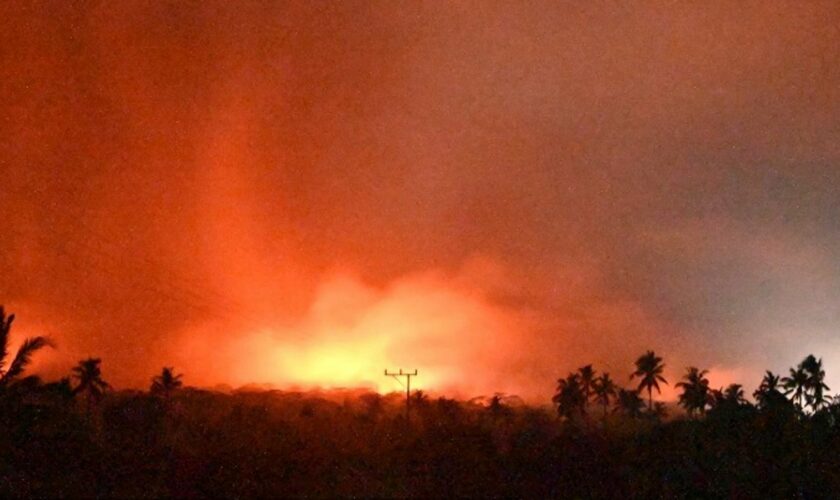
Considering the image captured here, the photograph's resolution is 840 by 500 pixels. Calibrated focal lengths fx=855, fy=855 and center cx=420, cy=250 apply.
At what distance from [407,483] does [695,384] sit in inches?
2598

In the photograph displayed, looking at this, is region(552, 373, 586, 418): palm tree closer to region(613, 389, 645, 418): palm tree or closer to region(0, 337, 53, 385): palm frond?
Answer: region(613, 389, 645, 418): palm tree

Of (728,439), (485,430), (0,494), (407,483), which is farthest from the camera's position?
(485,430)

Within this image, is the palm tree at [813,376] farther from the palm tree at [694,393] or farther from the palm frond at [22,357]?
the palm frond at [22,357]

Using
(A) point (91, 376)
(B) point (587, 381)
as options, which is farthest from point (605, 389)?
(A) point (91, 376)

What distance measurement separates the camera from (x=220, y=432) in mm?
31062

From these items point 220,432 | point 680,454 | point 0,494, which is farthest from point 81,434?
point 680,454

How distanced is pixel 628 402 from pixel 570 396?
459 inches

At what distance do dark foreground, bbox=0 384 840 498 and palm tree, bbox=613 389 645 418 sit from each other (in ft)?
194

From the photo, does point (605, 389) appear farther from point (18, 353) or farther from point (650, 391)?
point (18, 353)

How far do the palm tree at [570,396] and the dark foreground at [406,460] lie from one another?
49580 mm

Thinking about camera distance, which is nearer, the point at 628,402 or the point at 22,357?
the point at 22,357

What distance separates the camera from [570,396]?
84.1m

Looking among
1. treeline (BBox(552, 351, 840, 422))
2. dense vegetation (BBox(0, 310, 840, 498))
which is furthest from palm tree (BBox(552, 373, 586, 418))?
dense vegetation (BBox(0, 310, 840, 498))

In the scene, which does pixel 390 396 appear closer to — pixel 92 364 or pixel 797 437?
pixel 92 364
